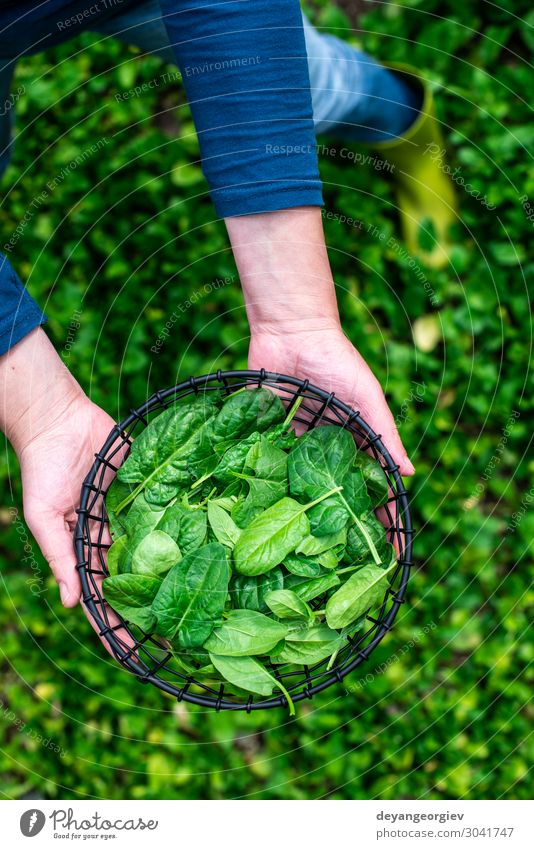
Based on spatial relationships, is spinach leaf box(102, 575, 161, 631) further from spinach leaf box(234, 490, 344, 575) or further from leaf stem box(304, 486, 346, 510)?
leaf stem box(304, 486, 346, 510)

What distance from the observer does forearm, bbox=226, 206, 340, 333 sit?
1.17m

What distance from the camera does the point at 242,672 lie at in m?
1.06

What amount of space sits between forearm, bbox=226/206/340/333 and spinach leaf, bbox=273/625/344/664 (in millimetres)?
513

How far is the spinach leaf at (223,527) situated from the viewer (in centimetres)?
111

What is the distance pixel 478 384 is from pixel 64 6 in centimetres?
125

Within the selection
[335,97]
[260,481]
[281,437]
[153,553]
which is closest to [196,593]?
[153,553]

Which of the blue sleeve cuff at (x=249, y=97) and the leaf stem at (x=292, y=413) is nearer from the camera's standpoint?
the blue sleeve cuff at (x=249, y=97)

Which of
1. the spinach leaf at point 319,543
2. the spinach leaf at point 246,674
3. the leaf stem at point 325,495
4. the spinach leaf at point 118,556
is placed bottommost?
the spinach leaf at point 246,674

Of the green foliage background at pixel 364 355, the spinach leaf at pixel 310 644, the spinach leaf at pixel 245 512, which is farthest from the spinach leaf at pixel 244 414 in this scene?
the green foliage background at pixel 364 355

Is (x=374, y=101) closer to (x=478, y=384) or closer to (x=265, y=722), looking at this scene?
(x=478, y=384)

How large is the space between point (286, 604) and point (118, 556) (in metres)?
0.29

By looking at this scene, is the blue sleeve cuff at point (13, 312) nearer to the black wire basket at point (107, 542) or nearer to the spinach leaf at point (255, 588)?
the black wire basket at point (107, 542)

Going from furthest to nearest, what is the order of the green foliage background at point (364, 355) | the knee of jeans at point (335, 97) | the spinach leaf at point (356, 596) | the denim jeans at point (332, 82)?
the green foliage background at point (364, 355), the knee of jeans at point (335, 97), the denim jeans at point (332, 82), the spinach leaf at point (356, 596)

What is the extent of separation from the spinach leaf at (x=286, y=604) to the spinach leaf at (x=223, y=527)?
11 centimetres
